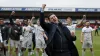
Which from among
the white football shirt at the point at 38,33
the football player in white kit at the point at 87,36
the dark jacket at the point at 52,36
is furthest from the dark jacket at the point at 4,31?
the dark jacket at the point at 52,36

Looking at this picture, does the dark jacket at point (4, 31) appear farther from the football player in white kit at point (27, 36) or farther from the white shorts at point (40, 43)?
the white shorts at point (40, 43)

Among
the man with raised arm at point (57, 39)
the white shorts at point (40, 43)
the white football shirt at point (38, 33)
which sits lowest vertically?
the white shorts at point (40, 43)

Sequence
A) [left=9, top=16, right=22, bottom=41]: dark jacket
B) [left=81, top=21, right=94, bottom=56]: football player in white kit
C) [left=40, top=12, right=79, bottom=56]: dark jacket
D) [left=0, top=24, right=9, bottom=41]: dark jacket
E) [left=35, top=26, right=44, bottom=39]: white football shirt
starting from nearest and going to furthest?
1. [left=40, top=12, right=79, bottom=56]: dark jacket
2. [left=0, top=24, right=9, bottom=41]: dark jacket
3. [left=35, top=26, right=44, bottom=39]: white football shirt
4. [left=9, top=16, right=22, bottom=41]: dark jacket
5. [left=81, top=21, right=94, bottom=56]: football player in white kit

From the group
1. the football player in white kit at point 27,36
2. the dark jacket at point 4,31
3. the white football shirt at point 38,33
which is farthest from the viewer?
the football player in white kit at point 27,36

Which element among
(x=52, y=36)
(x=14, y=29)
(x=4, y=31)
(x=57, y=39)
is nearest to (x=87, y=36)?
(x=14, y=29)

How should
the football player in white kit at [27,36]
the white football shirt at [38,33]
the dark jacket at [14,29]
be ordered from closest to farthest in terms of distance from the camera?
the white football shirt at [38,33] < the dark jacket at [14,29] < the football player in white kit at [27,36]

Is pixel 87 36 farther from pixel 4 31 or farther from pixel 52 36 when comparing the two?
pixel 52 36

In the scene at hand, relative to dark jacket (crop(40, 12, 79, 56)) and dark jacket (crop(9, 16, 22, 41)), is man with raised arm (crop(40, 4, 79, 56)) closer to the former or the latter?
dark jacket (crop(40, 12, 79, 56))

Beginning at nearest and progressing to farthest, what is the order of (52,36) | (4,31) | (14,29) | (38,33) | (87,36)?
(52,36)
(4,31)
(38,33)
(14,29)
(87,36)

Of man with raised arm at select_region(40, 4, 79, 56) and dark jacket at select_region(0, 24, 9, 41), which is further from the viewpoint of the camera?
dark jacket at select_region(0, 24, 9, 41)

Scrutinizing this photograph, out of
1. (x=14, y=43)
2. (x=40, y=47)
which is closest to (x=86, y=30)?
(x=40, y=47)

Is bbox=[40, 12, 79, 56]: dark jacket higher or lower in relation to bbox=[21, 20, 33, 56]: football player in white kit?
higher

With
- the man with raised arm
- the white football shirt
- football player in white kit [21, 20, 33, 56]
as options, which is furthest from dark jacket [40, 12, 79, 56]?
football player in white kit [21, 20, 33, 56]

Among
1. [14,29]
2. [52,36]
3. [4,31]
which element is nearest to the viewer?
[52,36]
